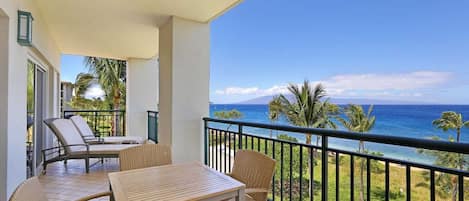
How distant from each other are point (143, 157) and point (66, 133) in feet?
10.0

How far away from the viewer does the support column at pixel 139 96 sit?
23.6 ft

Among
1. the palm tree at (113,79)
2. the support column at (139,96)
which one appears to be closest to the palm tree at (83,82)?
the palm tree at (113,79)

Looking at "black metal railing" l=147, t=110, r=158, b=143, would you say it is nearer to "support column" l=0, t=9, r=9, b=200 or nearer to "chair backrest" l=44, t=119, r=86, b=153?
"chair backrest" l=44, t=119, r=86, b=153

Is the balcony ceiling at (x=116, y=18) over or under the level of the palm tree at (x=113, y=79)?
over

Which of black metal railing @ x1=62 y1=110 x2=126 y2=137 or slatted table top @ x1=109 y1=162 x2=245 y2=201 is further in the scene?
black metal railing @ x1=62 y1=110 x2=126 y2=137

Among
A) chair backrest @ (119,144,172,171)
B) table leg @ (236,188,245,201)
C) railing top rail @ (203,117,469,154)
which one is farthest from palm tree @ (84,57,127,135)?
table leg @ (236,188,245,201)

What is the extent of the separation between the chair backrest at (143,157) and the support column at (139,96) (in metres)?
5.37

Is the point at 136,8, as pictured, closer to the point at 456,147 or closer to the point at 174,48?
the point at 174,48

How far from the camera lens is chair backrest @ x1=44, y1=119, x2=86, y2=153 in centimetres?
425

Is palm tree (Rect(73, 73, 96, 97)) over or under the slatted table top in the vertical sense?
over

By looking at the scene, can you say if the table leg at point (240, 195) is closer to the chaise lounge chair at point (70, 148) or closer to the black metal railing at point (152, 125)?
the chaise lounge chair at point (70, 148)

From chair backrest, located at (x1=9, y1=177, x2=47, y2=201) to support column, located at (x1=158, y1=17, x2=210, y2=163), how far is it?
8.83ft

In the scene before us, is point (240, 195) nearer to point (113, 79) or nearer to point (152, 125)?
point (152, 125)

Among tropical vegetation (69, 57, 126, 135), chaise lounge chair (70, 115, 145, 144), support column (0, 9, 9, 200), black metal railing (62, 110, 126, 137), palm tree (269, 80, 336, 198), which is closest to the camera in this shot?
support column (0, 9, 9, 200)
